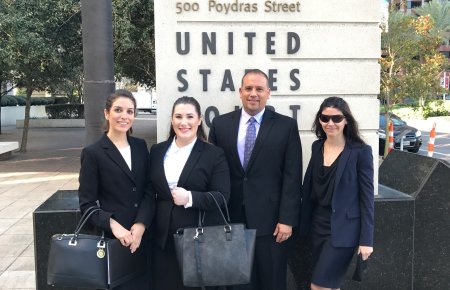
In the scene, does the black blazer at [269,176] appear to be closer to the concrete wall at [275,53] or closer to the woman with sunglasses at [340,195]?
the woman with sunglasses at [340,195]

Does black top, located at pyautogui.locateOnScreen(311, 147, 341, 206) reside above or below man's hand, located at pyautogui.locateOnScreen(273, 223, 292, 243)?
above

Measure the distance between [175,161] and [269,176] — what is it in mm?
664

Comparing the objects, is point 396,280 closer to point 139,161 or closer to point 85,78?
point 139,161

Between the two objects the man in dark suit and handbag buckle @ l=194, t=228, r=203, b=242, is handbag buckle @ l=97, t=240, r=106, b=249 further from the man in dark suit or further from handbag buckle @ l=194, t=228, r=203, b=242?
the man in dark suit

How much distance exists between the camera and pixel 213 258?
9.36ft

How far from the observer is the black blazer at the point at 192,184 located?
3.03 metres

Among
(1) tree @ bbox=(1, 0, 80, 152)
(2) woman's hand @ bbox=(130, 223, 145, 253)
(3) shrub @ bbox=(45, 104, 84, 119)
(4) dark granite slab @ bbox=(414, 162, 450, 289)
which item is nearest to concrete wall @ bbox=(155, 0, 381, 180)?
(4) dark granite slab @ bbox=(414, 162, 450, 289)

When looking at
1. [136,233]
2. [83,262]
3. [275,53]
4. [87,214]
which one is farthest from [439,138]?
[83,262]

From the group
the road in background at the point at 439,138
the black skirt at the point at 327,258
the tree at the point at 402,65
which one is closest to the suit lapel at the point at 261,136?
the black skirt at the point at 327,258

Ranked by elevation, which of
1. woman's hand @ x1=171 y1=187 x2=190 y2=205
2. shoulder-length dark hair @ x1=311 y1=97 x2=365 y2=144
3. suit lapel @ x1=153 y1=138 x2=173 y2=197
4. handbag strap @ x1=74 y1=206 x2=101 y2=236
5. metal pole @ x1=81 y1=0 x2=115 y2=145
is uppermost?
metal pole @ x1=81 y1=0 x2=115 y2=145

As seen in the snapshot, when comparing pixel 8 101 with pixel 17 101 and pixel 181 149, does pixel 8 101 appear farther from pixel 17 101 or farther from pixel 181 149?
pixel 181 149

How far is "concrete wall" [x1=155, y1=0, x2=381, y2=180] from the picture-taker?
4.48 m

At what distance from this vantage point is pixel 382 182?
16.9 feet

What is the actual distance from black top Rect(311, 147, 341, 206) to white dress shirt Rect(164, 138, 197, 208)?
33.4 inches
